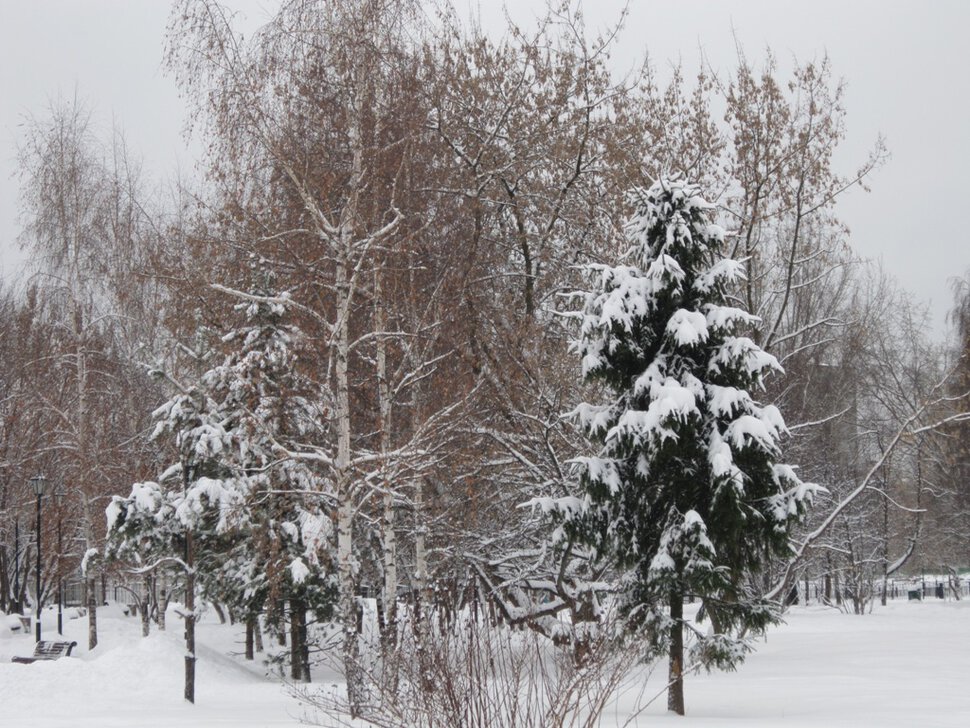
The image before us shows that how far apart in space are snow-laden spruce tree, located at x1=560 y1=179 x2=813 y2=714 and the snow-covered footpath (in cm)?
145

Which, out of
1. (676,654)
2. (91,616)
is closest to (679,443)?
(676,654)

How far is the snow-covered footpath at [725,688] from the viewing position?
13289 mm

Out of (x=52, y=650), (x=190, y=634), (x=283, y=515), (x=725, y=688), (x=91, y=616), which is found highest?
(x=283, y=515)

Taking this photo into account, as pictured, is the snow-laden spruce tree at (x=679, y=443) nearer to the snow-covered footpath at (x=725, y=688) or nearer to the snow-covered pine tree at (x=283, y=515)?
the snow-covered footpath at (x=725, y=688)

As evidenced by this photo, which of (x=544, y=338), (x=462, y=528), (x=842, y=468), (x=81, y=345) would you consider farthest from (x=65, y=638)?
(x=842, y=468)

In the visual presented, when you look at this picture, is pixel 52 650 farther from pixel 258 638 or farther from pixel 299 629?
pixel 299 629

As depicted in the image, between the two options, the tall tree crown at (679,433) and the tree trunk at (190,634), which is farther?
the tree trunk at (190,634)

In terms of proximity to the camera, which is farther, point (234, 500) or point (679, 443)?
point (234, 500)

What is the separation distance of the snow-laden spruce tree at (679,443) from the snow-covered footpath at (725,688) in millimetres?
1450

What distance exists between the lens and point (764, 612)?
14.1m

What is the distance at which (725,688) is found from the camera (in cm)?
1694

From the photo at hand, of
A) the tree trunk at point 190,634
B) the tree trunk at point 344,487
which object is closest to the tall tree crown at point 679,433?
the tree trunk at point 344,487

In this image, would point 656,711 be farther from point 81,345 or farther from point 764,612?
point 81,345

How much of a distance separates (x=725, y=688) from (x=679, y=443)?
18.2 feet
